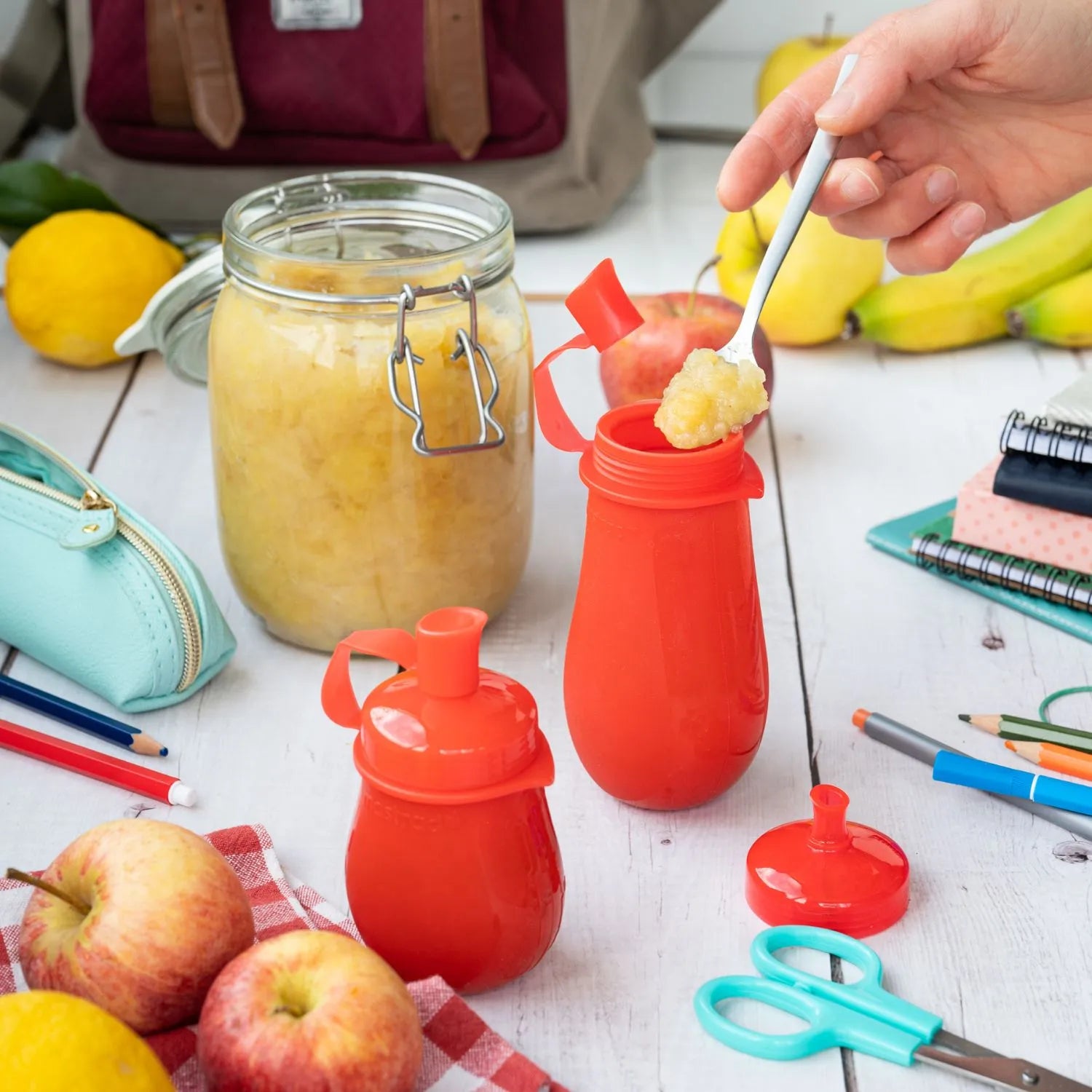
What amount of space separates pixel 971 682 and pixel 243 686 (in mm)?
391

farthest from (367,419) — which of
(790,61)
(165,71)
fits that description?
(790,61)

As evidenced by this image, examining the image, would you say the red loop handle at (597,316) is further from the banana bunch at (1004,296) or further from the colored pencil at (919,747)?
the banana bunch at (1004,296)

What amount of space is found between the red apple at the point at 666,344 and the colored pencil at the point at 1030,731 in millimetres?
346

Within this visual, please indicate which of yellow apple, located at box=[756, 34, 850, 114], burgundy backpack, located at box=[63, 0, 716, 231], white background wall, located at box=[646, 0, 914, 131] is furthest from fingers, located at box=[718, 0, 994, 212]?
white background wall, located at box=[646, 0, 914, 131]

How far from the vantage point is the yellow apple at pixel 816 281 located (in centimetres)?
116

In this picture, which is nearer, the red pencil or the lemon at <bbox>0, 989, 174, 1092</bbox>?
the lemon at <bbox>0, 989, 174, 1092</bbox>

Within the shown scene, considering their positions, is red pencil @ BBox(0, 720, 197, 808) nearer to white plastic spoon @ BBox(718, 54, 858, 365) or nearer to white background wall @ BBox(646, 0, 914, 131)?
white plastic spoon @ BBox(718, 54, 858, 365)

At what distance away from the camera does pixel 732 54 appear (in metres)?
1.88

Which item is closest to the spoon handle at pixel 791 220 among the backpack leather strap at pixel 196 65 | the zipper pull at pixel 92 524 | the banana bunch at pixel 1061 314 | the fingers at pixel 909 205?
the fingers at pixel 909 205

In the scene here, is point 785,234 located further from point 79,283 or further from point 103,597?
point 79,283

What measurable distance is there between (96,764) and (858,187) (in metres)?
0.50

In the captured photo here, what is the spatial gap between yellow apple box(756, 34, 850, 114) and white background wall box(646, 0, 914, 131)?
68 millimetres

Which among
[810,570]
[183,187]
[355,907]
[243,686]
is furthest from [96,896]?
[183,187]

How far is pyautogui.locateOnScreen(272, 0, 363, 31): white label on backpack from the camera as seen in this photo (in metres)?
1.29
